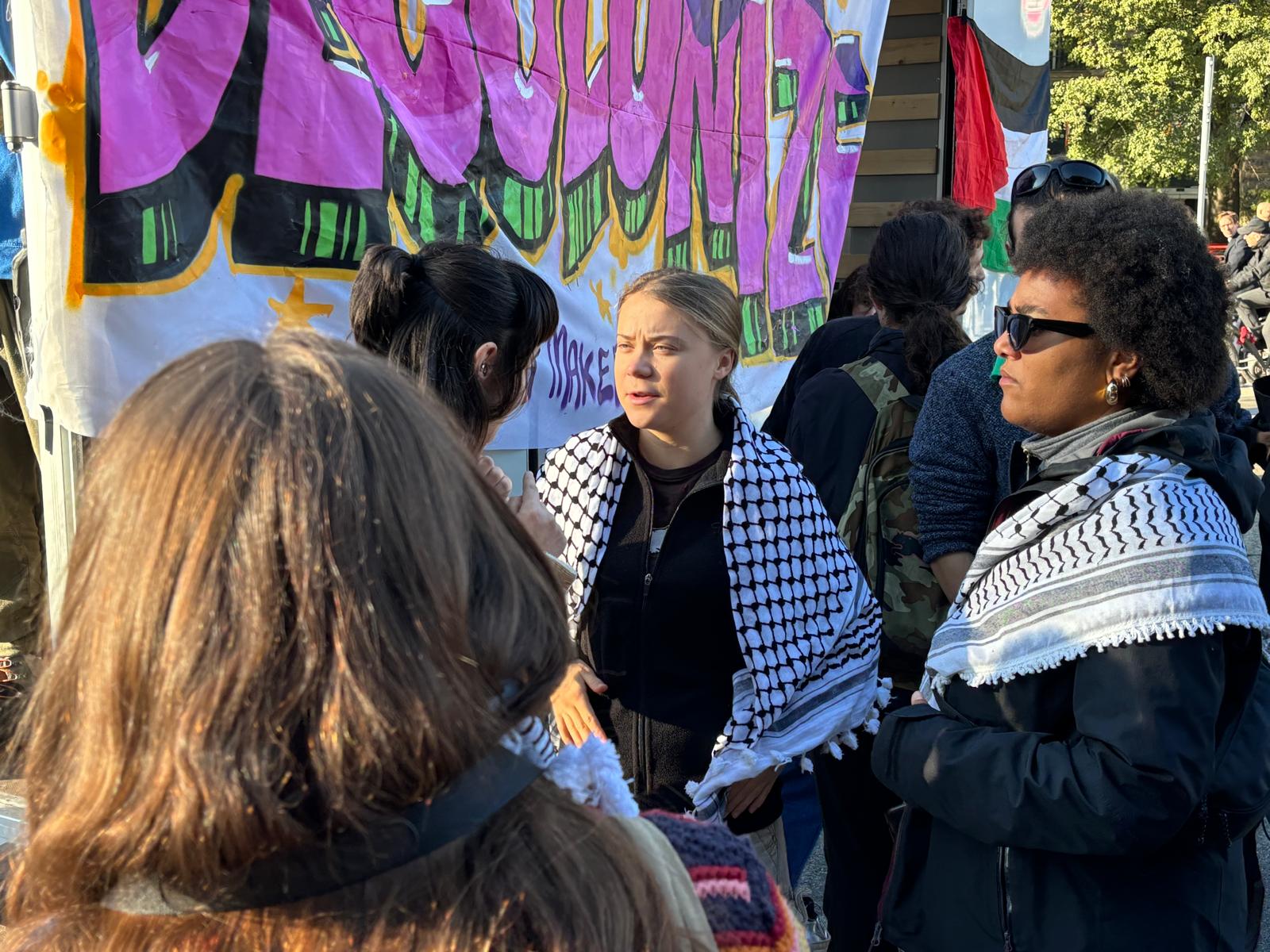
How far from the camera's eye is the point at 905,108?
27.0ft

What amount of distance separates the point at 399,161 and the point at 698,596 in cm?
149

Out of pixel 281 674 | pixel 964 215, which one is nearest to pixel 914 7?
pixel 964 215

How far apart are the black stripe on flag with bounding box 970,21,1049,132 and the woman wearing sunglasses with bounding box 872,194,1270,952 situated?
6757 mm

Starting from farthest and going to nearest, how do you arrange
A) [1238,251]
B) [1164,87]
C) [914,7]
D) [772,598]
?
[1164,87]
[1238,251]
[914,7]
[772,598]

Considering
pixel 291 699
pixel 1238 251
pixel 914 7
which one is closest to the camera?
pixel 291 699

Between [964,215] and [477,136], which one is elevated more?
[477,136]

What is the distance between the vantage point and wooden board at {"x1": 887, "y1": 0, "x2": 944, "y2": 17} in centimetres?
809

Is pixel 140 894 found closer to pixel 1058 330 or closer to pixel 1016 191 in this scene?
pixel 1058 330

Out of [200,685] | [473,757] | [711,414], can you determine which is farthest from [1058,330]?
[200,685]

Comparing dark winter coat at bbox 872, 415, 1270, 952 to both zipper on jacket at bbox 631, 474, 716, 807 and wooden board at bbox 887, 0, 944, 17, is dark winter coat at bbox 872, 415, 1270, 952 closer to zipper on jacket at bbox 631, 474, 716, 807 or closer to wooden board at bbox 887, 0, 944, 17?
zipper on jacket at bbox 631, 474, 716, 807

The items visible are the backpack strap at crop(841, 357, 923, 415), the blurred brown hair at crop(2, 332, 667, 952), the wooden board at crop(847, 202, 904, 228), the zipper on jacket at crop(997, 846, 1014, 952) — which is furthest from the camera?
the wooden board at crop(847, 202, 904, 228)

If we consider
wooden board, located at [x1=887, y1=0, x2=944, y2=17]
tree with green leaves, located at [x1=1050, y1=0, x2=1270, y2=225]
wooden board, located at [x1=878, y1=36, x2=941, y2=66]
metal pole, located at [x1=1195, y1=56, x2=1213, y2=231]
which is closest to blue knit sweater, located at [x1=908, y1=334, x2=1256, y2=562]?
wooden board, located at [x1=878, y1=36, x2=941, y2=66]

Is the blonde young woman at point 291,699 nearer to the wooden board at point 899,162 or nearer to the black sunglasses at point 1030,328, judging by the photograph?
the black sunglasses at point 1030,328

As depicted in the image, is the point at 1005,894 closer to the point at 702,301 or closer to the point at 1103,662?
the point at 1103,662
